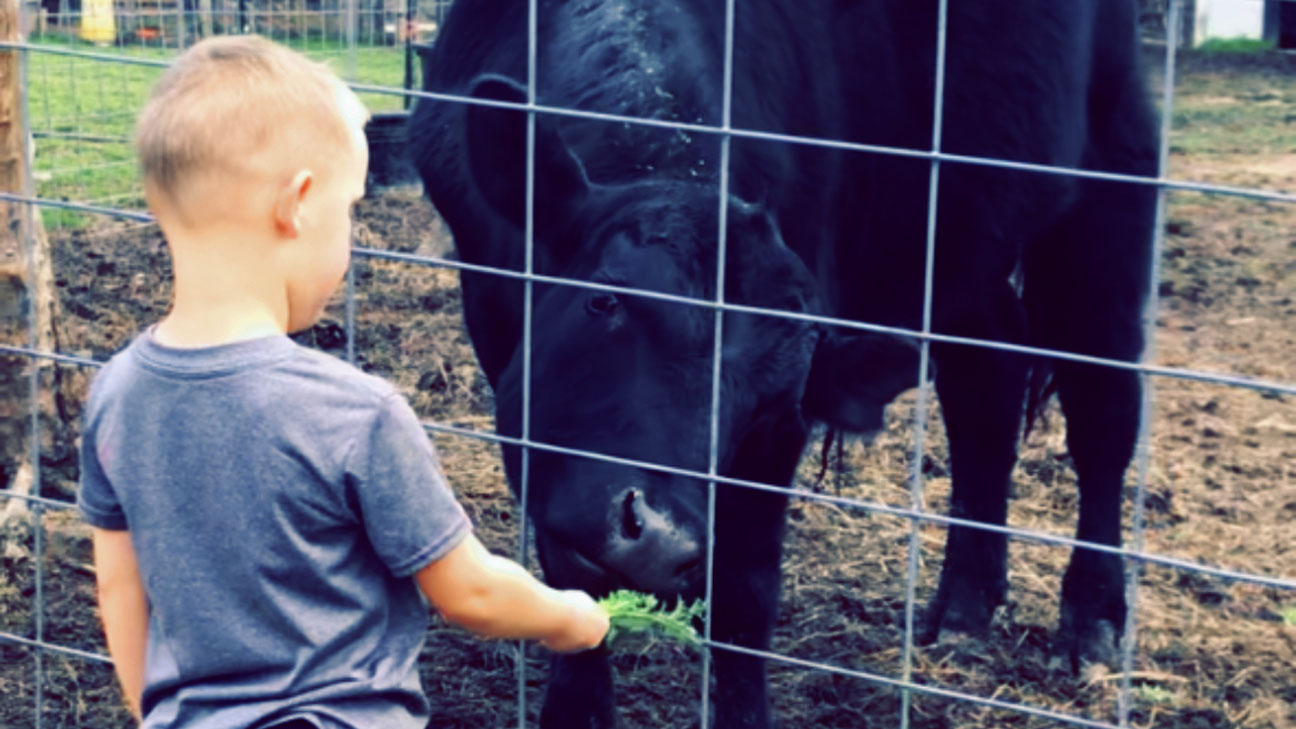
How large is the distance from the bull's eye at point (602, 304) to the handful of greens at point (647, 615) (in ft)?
1.80

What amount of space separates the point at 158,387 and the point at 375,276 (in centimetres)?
626

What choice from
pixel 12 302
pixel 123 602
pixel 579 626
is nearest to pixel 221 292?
pixel 123 602

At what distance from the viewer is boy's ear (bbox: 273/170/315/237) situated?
1995 millimetres

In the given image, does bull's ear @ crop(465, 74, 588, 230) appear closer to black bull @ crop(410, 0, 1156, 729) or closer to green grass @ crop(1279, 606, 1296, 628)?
black bull @ crop(410, 0, 1156, 729)

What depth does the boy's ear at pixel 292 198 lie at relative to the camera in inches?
78.5

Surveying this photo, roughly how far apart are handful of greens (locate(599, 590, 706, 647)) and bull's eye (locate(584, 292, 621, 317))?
1.80ft

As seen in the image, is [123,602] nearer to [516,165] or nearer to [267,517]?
[267,517]

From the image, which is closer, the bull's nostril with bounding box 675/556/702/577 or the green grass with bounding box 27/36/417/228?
the bull's nostril with bounding box 675/556/702/577

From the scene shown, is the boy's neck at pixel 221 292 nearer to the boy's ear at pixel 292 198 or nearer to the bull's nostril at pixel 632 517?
the boy's ear at pixel 292 198

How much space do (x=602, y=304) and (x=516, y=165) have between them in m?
0.37

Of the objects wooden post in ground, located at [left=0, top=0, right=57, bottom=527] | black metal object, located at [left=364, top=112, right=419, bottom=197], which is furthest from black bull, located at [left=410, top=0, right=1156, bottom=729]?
black metal object, located at [left=364, top=112, right=419, bottom=197]

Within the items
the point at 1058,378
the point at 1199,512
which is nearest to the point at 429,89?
the point at 1058,378

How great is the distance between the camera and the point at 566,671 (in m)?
3.80

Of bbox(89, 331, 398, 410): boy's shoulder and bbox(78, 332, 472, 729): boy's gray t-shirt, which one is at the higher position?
bbox(89, 331, 398, 410): boy's shoulder
